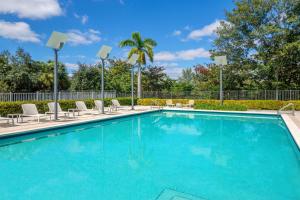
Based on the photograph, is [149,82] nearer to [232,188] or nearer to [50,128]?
[50,128]

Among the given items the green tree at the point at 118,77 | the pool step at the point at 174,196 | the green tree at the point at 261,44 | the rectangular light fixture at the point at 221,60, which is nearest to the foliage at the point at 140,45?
the green tree at the point at 118,77

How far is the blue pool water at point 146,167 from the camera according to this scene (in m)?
3.83

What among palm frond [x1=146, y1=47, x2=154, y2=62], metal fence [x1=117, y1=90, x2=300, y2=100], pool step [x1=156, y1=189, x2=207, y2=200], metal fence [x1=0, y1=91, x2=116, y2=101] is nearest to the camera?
pool step [x1=156, y1=189, x2=207, y2=200]

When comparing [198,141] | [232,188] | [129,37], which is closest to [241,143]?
[198,141]

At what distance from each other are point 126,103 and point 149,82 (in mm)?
8008

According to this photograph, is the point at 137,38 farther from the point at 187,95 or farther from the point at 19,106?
the point at 19,106

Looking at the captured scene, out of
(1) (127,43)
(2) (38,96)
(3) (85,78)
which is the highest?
(1) (127,43)

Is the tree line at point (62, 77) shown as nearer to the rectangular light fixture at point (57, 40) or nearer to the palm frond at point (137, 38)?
the palm frond at point (137, 38)

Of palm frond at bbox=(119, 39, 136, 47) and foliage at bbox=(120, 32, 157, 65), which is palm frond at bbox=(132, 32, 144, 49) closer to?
foliage at bbox=(120, 32, 157, 65)

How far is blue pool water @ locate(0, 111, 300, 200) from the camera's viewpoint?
12.6 ft

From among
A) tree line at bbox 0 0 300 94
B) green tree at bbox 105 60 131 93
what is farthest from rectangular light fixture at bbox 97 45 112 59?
Answer: green tree at bbox 105 60 131 93

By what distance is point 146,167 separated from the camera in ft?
16.9

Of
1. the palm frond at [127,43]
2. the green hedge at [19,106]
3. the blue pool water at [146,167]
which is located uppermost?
the palm frond at [127,43]

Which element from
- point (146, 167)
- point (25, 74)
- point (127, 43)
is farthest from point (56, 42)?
point (25, 74)
